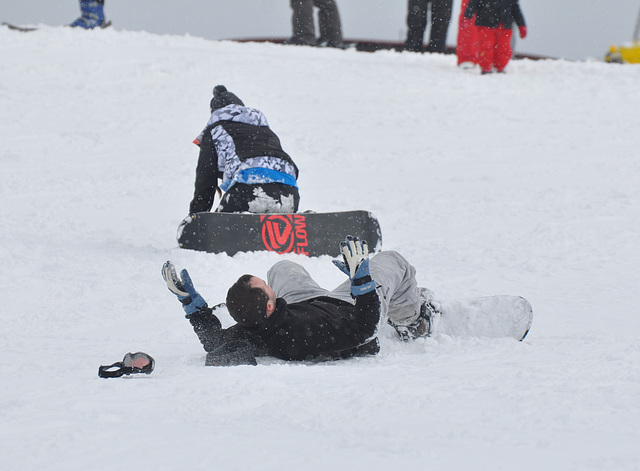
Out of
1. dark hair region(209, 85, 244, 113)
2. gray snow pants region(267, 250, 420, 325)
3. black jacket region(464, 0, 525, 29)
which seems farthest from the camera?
black jacket region(464, 0, 525, 29)

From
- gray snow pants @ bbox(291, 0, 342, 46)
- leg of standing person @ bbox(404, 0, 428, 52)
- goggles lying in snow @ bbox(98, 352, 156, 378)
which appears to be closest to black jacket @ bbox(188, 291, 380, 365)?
goggles lying in snow @ bbox(98, 352, 156, 378)

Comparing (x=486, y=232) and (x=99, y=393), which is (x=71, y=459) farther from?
(x=486, y=232)

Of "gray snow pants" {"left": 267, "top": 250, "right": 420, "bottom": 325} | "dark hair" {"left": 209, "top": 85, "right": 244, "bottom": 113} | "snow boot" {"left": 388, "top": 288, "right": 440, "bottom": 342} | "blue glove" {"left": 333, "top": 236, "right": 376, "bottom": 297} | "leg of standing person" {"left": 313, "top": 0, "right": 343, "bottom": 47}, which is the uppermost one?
"leg of standing person" {"left": 313, "top": 0, "right": 343, "bottom": 47}

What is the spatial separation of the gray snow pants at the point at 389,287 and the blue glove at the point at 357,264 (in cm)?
34

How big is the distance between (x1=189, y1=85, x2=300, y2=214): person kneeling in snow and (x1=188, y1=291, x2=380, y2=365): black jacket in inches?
71.2

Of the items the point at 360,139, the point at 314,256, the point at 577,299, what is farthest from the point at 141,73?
the point at 577,299

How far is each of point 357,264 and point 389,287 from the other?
420 millimetres

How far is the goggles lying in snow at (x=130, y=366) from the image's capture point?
8.28ft

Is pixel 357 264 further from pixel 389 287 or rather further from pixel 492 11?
pixel 492 11

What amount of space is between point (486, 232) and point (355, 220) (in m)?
1.08

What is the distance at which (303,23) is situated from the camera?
10.8 meters

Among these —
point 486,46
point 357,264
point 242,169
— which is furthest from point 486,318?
point 486,46

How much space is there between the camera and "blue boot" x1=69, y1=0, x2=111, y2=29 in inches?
385

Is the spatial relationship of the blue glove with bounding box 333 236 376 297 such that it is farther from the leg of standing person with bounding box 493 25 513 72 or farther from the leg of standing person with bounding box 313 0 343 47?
the leg of standing person with bounding box 313 0 343 47
